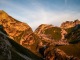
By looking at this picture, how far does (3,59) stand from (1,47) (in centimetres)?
2653

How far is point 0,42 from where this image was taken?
520 ft

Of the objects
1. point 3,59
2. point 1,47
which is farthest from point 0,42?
point 3,59

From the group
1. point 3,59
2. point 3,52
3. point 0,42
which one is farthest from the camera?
point 0,42

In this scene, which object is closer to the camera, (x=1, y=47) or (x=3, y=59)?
(x=3, y=59)

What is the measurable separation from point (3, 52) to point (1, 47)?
943 cm

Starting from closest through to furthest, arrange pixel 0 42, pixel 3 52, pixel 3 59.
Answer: pixel 3 59 → pixel 3 52 → pixel 0 42

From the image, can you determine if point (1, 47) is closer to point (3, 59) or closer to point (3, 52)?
point (3, 52)

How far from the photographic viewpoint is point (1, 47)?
494 ft

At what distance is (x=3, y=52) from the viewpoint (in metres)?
142

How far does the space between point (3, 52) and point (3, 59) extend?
17254 millimetres

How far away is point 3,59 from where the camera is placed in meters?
125

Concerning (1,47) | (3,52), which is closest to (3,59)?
(3,52)

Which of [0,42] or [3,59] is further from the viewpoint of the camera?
[0,42]

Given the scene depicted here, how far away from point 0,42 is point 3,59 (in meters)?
35.3
